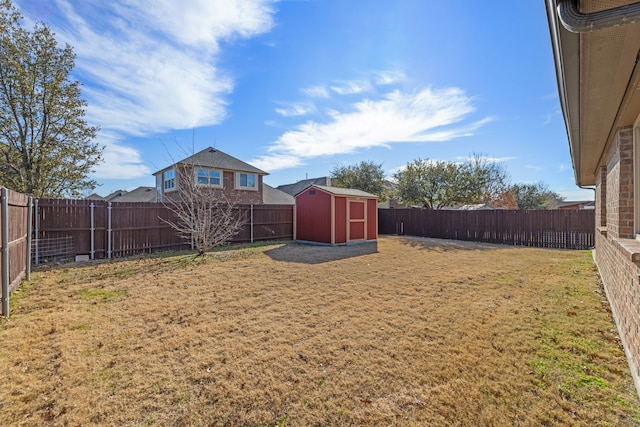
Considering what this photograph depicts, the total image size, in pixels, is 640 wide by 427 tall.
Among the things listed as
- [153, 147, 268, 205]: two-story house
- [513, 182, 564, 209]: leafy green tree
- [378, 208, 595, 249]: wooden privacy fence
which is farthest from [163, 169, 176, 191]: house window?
[513, 182, 564, 209]: leafy green tree

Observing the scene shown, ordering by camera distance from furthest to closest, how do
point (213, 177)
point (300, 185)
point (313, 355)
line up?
point (300, 185), point (213, 177), point (313, 355)

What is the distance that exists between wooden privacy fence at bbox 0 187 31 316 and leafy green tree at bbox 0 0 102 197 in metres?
9.44

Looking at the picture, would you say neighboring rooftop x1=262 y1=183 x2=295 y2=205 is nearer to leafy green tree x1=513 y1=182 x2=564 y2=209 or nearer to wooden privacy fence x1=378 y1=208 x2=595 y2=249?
wooden privacy fence x1=378 y1=208 x2=595 y2=249

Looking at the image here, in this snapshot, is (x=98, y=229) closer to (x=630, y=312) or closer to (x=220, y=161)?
(x=220, y=161)

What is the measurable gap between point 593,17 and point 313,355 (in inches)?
126

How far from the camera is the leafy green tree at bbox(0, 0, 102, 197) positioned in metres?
11.6

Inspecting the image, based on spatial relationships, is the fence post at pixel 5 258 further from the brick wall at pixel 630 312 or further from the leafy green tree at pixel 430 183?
the leafy green tree at pixel 430 183

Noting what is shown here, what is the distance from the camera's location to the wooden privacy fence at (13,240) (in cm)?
384

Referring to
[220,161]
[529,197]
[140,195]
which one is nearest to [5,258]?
[220,161]

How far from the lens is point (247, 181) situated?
17391 mm

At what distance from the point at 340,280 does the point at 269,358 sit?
3301mm

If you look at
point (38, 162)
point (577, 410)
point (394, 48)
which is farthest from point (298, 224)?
point (38, 162)

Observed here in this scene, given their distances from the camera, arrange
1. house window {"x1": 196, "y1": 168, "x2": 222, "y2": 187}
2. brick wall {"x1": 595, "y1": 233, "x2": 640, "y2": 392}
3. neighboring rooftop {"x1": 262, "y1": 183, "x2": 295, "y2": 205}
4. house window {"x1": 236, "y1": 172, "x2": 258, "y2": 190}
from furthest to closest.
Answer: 1. neighboring rooftop {"x1": 262, "y1": 183, "x2": 295, "y2": 205}
2. house window {"x1": 236, "y1": 172, "x2": 258, "y2": 190}
3. house window {"x1": 196, "y1": 168, "x2": 222, "y2": 187}
4. brick wall {"x1": 595, "y1": 233, "x2": 640, "y2": 392}

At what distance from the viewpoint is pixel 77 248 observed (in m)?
8.17
